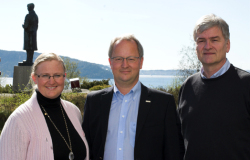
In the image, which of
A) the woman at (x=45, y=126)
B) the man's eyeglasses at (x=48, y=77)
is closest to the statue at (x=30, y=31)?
the woman at (x=45, y=126)

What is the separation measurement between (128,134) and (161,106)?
18.2 inches

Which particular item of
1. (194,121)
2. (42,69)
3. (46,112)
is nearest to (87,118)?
(46,112)

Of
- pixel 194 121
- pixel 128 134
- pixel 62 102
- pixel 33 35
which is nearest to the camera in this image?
pixel 128 134

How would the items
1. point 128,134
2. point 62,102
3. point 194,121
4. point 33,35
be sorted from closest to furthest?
point 128,134 < point 194,121 < point 62,102 < point 33,35

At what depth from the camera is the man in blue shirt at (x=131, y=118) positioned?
249 cm

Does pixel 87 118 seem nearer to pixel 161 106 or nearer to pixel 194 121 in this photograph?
pixel 161 106

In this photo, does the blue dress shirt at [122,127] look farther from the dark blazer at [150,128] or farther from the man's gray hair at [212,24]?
the man's gray hair at [212,24]

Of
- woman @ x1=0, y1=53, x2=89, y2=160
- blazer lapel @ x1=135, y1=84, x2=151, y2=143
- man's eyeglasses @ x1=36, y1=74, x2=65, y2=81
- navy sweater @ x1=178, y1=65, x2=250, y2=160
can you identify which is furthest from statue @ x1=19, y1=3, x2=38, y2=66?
navy sweater @ x1=178, y1=65, x2=250, y2=160

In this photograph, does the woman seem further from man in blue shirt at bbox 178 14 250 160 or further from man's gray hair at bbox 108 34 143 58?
man in blue shirt at bbox 178 14 250 160

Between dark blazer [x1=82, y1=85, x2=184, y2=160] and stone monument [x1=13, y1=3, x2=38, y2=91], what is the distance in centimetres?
1415

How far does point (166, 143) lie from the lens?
256 cm

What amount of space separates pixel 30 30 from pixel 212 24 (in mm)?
14852

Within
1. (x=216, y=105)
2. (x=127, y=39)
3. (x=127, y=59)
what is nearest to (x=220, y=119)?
(x=216, y=105)

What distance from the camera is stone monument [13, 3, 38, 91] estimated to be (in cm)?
1543
